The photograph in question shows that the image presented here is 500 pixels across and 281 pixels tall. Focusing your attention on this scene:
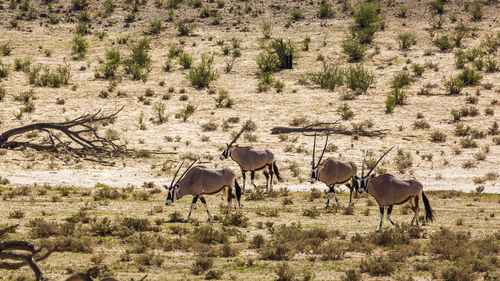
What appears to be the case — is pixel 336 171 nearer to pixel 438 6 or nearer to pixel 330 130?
pixel 330 130

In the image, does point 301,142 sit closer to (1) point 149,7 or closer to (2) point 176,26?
(2) point 176,26

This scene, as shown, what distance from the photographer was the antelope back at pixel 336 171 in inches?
816

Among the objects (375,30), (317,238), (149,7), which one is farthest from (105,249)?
(149,7)

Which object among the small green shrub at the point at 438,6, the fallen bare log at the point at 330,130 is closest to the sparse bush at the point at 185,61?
the fallen bare log at the point at 330,130

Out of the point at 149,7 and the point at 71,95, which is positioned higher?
the point at 149,7

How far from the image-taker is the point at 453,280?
1278 cm

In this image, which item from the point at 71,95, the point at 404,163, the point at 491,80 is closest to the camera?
the point at 404,163

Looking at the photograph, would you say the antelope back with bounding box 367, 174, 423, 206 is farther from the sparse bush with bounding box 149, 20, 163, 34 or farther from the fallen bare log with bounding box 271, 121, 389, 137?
the sparse bush with bounding box 149, 20, 163, 34

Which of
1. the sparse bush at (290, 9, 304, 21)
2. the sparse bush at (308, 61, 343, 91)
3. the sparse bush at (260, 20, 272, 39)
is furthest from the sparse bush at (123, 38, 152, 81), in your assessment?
the sparse bush at (290, 9, 304, 21)

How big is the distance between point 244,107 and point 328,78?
6.92 m

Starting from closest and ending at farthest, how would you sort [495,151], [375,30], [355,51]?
[495,151]
[355,51]
[375,30]

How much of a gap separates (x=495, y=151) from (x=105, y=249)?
820 inches

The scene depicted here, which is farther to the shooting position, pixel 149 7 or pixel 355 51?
pixel 149 7

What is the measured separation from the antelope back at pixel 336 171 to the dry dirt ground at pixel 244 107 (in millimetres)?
1277
